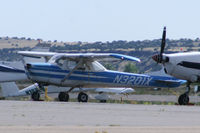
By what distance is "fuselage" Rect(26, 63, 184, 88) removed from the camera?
26297mm

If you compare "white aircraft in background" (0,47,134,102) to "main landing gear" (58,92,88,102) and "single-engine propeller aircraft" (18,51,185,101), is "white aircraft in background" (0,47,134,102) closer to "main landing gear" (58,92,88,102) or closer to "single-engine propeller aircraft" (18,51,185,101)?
"single-engine propeller aircraft" (18,51,185,101)

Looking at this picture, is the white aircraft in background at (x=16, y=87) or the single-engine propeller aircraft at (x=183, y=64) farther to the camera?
the white aircraft in background at (x=16, y=87)

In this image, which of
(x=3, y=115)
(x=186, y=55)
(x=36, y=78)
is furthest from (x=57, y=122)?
(x=36, y=78)

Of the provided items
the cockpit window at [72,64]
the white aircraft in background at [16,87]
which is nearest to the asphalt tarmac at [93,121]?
the cockpit window at [72,64]

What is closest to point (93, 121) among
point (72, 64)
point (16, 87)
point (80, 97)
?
point (80, 97)

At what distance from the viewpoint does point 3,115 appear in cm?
1497

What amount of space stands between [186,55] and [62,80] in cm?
632

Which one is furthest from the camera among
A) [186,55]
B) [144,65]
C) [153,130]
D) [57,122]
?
[144,65]

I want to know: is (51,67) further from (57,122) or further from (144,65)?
(144,65)

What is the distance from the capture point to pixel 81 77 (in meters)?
26.8

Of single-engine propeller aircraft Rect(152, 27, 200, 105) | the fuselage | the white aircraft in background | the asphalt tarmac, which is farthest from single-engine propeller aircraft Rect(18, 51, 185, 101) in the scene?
the asphalt tarmac

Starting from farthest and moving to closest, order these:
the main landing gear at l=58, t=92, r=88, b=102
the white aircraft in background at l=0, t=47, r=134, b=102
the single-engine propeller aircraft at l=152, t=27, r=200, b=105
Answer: the white aircraft in background at l=0, t=47, r=134, b=102 → the main landing gear at l=58, t=92, r=88, b=102 → the single-engine propeller aircraft at l=152, t=27, r=200, b=105

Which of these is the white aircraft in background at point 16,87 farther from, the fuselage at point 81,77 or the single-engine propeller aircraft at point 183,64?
the single-engine propeller aircraft at point 183,64

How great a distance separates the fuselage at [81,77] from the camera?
26.3 metres
